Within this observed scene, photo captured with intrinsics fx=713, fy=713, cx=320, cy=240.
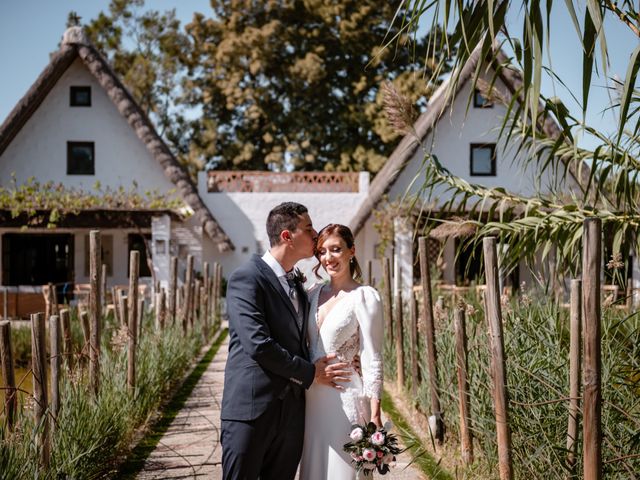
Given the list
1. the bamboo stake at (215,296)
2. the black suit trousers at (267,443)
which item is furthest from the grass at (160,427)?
the bamboo stake at (215,296)

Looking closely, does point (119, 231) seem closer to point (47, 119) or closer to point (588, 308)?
point (47, 119)

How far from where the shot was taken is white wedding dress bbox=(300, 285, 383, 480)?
3088 millimetres

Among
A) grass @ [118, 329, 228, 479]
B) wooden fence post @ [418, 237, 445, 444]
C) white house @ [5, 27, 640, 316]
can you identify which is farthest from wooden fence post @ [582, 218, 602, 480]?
white house @ [5, 27, 640, 316]

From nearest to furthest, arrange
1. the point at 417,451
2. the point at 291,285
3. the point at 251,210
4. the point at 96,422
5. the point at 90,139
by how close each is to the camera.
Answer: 1. the point at 291,285
2. the point at 96,422
3. the point at 417,451
4. the point at 90,139
5. the point at 251,210

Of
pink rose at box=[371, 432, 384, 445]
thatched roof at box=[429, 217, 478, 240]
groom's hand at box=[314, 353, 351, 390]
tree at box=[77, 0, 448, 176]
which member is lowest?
pink rose at box=[371, 432, 384, 445]

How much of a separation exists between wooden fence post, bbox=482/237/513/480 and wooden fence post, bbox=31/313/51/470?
7.38 feet

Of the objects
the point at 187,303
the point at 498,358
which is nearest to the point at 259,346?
the point at 498,358

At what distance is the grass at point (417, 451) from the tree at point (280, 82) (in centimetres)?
1683

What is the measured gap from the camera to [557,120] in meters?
4.00

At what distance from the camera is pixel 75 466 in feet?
12.5

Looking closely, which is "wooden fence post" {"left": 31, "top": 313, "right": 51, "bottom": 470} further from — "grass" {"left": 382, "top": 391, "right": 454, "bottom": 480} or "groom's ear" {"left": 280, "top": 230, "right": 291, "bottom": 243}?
"grass" {"left": 382, "top": 391, "right": 454, "bottom": 480}

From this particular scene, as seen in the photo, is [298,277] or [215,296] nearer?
[298,277]

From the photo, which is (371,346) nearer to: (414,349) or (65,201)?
(414,349)

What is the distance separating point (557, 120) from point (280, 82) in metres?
20.7
